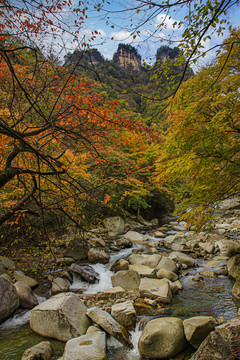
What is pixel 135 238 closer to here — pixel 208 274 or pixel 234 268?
pixel 208 274

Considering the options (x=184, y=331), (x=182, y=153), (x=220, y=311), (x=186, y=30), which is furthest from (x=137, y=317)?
(x=186, y=30)

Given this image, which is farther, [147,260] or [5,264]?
[147,260]

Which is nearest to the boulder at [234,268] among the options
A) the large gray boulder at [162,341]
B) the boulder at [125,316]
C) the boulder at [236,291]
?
the boulder at [236,291]

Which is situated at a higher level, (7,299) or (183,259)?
(7,299)

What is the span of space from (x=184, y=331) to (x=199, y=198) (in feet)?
9.16

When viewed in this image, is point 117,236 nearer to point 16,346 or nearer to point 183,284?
point 183,284

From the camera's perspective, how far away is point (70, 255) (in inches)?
291

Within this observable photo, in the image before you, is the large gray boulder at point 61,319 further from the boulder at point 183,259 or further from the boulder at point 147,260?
the boulder at point 183,259

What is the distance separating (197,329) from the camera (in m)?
3.44

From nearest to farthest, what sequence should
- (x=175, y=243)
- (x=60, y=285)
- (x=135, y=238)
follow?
(x=60, y=285)
(x=175, y=243)
(x=135, y=238)

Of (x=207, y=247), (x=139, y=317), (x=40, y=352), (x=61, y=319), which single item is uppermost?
(x=61, y=319)

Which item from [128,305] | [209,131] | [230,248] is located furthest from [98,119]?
[230,248]

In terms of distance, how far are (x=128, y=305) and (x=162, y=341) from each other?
115 cm

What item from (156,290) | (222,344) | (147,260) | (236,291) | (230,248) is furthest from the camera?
(230,248)
